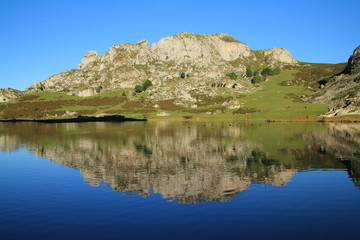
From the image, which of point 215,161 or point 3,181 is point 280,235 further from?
point 3,181

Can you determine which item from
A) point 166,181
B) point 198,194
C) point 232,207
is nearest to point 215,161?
point 166,181

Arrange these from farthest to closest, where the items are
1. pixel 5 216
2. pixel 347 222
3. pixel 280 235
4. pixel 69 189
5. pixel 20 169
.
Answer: pixel 20 169, pixel 69 189, pixel 5 216, pixel 347 222, pixel 280 235

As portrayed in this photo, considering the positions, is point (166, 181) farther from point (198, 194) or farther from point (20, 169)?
point (20, 169)

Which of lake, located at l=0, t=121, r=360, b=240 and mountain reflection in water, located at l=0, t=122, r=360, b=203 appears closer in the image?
lake, located at l=0, t=121, r=360, b=240

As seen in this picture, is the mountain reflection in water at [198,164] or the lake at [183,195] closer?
the lake at [183,195]

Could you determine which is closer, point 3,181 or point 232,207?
point 232,207

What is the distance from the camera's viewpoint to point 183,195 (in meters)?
32.7

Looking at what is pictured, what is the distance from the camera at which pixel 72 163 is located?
54812 millimetres

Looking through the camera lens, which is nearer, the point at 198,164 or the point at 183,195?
the point at 183,195

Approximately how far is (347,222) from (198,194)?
1472cm

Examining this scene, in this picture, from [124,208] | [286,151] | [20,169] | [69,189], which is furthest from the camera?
[286,151]

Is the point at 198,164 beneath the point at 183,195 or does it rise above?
above

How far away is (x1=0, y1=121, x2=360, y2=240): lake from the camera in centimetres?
Answer: 2308

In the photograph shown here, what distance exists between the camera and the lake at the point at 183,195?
23.1m
